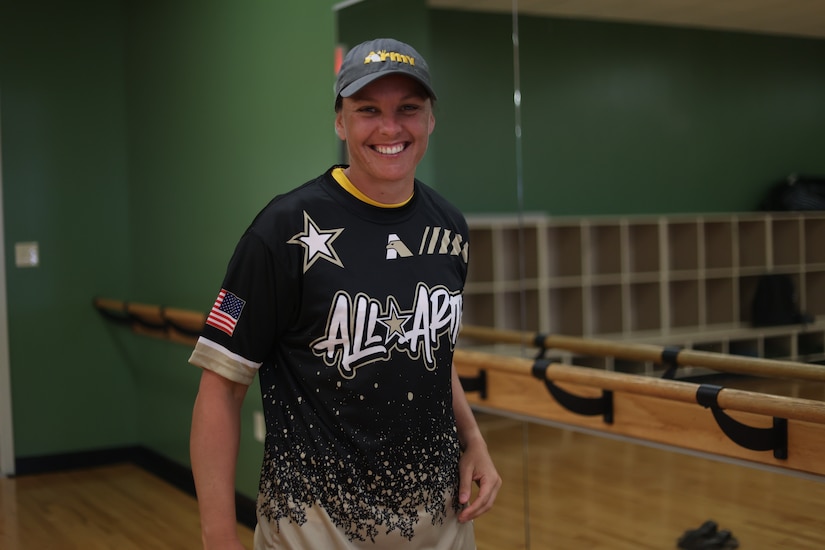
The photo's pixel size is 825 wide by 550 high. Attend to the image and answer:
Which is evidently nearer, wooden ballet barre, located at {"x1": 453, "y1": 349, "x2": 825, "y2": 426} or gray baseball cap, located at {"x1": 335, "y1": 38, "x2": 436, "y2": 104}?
gray baseball cap, located at {"x1": 335, "y1": 38, "x2": 436, "y2": 104}

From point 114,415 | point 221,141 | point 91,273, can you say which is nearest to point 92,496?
point 114,415

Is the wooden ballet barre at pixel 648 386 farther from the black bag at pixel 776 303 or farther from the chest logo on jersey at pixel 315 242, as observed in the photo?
the chest logo on jersey at pixel 315 242

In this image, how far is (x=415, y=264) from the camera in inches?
59.2

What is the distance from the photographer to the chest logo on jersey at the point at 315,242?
4.68 ft

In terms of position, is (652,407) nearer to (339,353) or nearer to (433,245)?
(433,245)

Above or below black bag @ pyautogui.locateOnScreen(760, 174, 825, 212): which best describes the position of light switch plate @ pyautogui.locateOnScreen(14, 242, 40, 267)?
below

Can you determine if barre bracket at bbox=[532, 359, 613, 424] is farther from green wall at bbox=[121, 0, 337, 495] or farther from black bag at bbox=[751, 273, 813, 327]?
green wall at bbox=[121, 0, 337, 495]

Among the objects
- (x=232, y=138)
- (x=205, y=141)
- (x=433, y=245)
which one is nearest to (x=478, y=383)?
(x=433, y=245)

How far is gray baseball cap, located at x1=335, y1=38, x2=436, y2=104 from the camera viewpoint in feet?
4.68

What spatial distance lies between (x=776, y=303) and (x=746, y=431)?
1.01 feet

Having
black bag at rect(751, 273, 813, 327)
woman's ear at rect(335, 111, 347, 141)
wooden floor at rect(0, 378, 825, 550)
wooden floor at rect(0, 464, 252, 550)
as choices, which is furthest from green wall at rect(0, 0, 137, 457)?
woman's ear at rect(335, 111, 347, 141)

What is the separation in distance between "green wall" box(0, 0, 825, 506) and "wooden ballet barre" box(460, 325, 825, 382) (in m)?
0.37

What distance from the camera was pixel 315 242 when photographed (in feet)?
4.72

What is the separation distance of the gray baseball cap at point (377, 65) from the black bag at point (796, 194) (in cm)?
102
